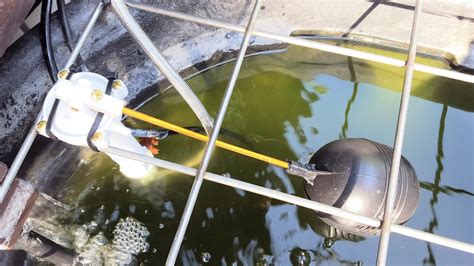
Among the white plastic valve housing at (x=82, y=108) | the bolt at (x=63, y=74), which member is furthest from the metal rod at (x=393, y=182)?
the bolt at (x=63, y=74)

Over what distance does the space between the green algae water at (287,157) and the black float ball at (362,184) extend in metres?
0.72

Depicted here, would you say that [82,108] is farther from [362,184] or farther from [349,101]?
[349,101]

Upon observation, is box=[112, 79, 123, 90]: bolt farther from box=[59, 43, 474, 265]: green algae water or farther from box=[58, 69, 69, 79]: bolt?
box=[59, 43, 474, 265]: green algae water

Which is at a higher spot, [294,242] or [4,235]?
[294,242]

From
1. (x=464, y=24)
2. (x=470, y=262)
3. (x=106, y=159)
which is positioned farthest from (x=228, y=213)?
(x=464, y=24)

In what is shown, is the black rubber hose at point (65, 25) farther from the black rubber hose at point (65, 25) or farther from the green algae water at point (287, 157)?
the green algae water at point (287, 157)

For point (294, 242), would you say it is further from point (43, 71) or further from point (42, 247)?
point (43, 71)

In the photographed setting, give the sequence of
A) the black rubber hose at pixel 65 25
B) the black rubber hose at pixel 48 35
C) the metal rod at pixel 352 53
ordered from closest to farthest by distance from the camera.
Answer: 1. the metal rod at pixel 352 53
2. the black rubber hose at pixel 48 35
3. the black rubber hose at pixel 65 25

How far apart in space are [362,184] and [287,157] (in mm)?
1047

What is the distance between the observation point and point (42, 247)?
2.64m

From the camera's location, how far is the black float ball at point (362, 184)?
2.18 metres

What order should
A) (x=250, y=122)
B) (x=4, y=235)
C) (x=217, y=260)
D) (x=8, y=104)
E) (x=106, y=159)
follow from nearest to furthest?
(x=4, y=235), (x=8, y=104), (x=217, y=260), (x=106, y=159), (x=250, y=122)

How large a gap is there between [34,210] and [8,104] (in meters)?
0.65

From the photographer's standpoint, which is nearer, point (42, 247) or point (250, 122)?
point (42, 247)
